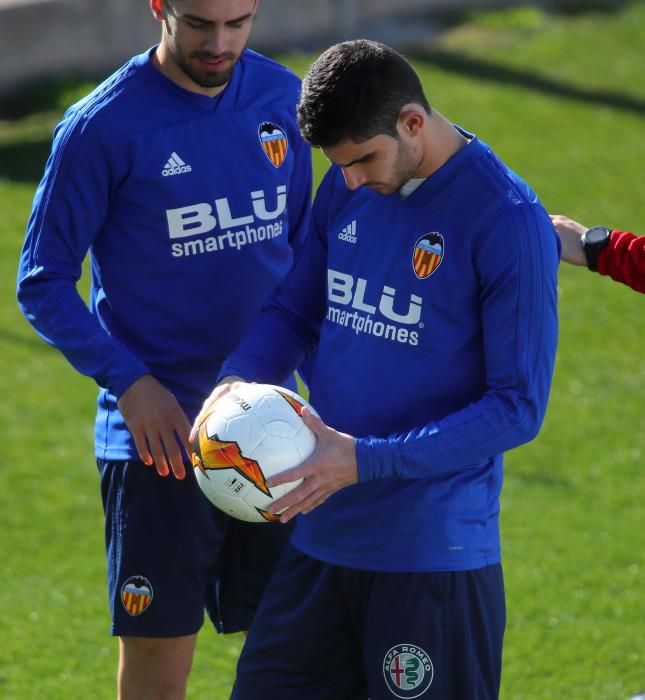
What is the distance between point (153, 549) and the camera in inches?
175

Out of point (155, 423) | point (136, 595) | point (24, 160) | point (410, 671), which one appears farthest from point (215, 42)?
point (24, 160)

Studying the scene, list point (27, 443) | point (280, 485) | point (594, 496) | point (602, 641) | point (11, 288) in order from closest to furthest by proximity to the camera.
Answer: point (280, 485)
point (602, 641)
point (594, 496)
point (27, 443)
point (11, 288)

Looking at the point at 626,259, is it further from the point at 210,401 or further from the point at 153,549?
the point at 153,549

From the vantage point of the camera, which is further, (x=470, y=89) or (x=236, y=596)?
(x=470, y=89)

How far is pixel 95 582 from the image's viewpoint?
6.21m

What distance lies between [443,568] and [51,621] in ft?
8.49

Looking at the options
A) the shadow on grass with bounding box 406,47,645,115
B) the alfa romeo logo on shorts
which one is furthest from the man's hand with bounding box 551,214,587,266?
the shadow on grass with bounding box 406,47,645,115

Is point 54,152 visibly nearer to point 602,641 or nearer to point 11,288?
point 602,641

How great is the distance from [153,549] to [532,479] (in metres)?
3.15

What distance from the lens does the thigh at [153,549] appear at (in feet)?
14.5

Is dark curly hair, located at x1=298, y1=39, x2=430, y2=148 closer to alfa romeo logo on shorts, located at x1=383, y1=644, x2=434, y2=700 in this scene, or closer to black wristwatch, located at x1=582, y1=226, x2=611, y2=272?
black wristwatch, located at x1=582, y1=226, x2=611, y2=272

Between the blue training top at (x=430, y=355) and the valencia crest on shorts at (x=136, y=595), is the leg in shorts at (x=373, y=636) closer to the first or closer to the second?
the blue training top at (x=430, y=355)

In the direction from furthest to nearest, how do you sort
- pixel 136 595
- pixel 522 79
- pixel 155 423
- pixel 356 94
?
pixel 522 79
pixel 136 595
pixel 155 423
pixel 356 94

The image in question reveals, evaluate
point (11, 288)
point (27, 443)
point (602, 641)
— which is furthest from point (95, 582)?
point (11, 288)
